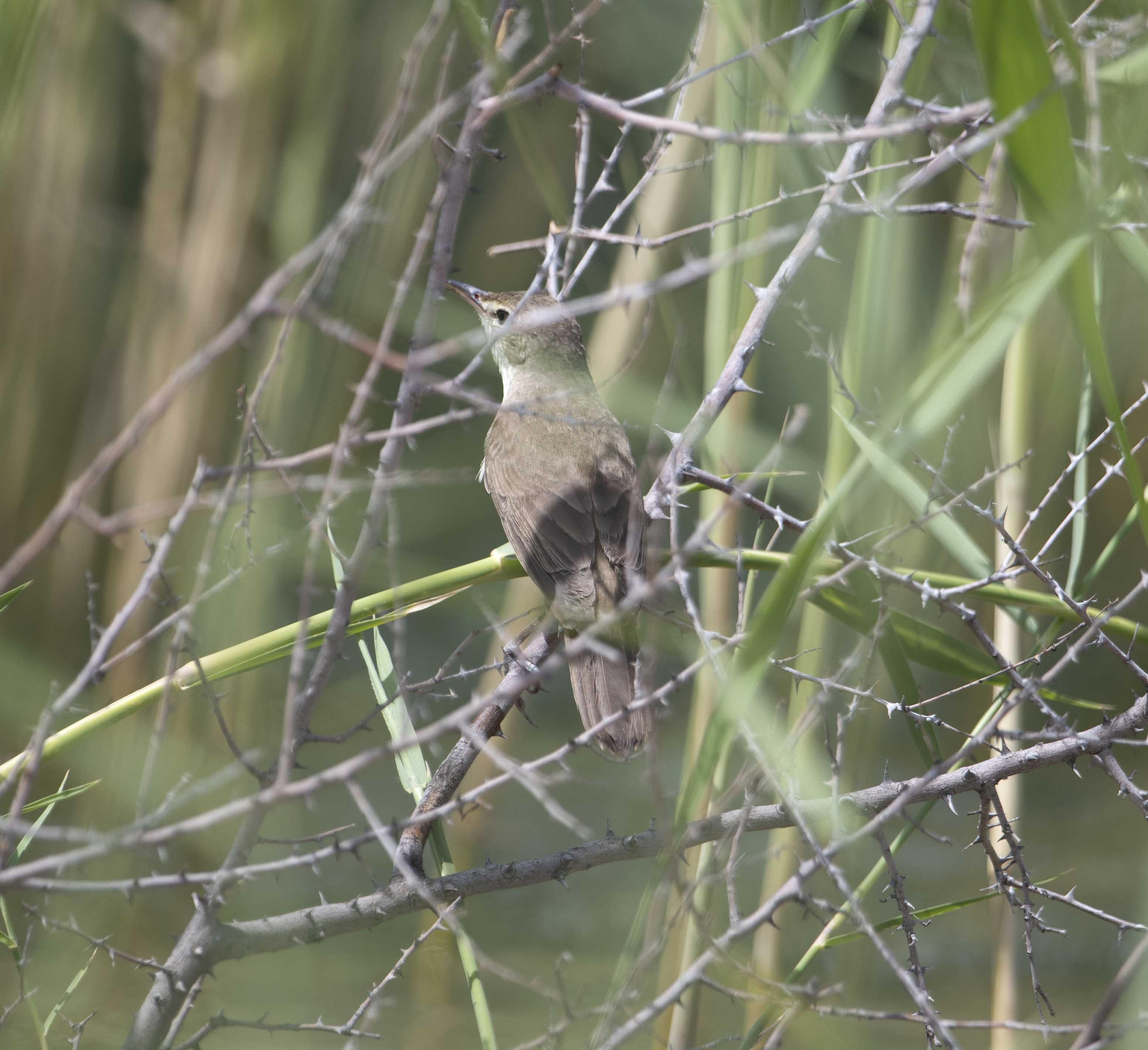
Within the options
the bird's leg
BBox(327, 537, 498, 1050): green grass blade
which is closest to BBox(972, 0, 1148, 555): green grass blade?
the bird's leg

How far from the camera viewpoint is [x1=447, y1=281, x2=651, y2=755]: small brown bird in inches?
74.2

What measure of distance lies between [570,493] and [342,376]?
61 cm

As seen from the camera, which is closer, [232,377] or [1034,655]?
[1034,655]

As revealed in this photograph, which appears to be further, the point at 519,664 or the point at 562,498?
the point at 562,498

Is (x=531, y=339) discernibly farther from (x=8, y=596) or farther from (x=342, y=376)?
(x=8, y=596)

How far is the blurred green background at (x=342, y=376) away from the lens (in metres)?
1.66

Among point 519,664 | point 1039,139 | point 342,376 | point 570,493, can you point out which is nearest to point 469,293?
point 570,493

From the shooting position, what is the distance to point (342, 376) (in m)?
1.78

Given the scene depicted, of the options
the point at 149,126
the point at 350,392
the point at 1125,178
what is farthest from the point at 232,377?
the point at 1125,178

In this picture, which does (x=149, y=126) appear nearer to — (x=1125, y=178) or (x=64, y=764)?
(x=64, y=764)

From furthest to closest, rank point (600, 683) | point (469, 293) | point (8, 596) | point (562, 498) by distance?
point (469, 293) < point (562, 498) < point (600, 683) < point (8, 596)

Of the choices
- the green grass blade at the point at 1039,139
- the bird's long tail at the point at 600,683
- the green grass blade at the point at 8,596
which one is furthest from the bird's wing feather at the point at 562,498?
the green grass blade at the point at 1039,139

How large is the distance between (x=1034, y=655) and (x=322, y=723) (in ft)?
7.94

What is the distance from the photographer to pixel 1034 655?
1.27 meters
